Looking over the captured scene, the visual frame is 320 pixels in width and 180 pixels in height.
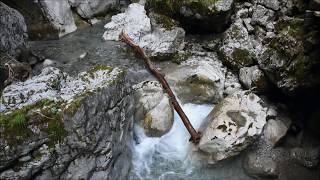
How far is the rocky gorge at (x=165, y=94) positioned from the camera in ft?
25.0

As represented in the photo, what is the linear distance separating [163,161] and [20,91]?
404cm

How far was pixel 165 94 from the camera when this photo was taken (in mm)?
10898

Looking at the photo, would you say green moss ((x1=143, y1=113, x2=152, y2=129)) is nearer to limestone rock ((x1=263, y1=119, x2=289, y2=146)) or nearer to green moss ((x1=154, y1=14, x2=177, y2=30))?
limestone rock ((x1=263, y1=119, x2=289, y2=146))

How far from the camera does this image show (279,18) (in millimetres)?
11570

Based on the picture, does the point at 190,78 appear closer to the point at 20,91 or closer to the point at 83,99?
the point at 83,99

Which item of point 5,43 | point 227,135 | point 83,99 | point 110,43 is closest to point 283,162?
point 227,135

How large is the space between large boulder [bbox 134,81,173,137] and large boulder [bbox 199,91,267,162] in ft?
3.50

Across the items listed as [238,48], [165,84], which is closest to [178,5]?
[238,48]

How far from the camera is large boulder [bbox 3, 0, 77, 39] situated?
14055mm

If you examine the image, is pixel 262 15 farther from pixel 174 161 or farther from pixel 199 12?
pixel 174 161

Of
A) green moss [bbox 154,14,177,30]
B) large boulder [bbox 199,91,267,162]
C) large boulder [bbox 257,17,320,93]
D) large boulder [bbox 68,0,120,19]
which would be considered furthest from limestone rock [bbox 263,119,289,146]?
large boulder [bbox 68,0,120,19]

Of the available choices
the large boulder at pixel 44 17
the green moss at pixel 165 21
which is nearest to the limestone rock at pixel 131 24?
the green moss at pixel 165 21

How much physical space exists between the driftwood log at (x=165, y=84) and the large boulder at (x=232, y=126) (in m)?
0.29

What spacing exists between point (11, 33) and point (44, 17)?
2.91 m
